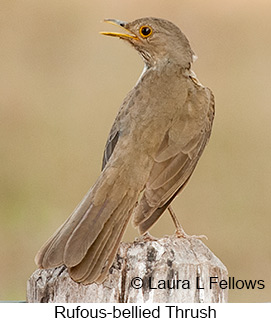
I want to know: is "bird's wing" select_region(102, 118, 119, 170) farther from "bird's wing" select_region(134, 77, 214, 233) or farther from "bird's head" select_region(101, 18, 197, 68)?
"bird's head" select_region(101, 18, 197, 68)

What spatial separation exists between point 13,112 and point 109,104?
836 mm

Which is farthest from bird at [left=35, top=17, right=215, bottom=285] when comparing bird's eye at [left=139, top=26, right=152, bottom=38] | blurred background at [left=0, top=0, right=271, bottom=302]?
blurred background at [left=0, top=0, right=271, bottom=302]

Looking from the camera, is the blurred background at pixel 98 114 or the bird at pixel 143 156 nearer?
the bird at pixel 143 156

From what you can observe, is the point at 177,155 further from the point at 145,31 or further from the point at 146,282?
the point at 146,282

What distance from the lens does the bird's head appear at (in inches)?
186

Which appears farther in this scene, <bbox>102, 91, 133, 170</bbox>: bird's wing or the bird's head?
the bird's head

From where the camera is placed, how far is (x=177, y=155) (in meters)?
4.25

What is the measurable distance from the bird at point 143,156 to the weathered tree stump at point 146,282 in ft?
0.16

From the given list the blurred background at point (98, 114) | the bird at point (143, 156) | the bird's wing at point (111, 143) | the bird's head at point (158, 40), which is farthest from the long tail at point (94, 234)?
the blurred background at point (98, 114)

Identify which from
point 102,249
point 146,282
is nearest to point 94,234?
point 102,249

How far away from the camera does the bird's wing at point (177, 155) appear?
3.93 m

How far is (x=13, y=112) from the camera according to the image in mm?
6418

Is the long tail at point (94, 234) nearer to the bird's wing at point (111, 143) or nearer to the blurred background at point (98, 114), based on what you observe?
the bird's wing at point (111, 143)

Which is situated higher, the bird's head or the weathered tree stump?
the bird's head
